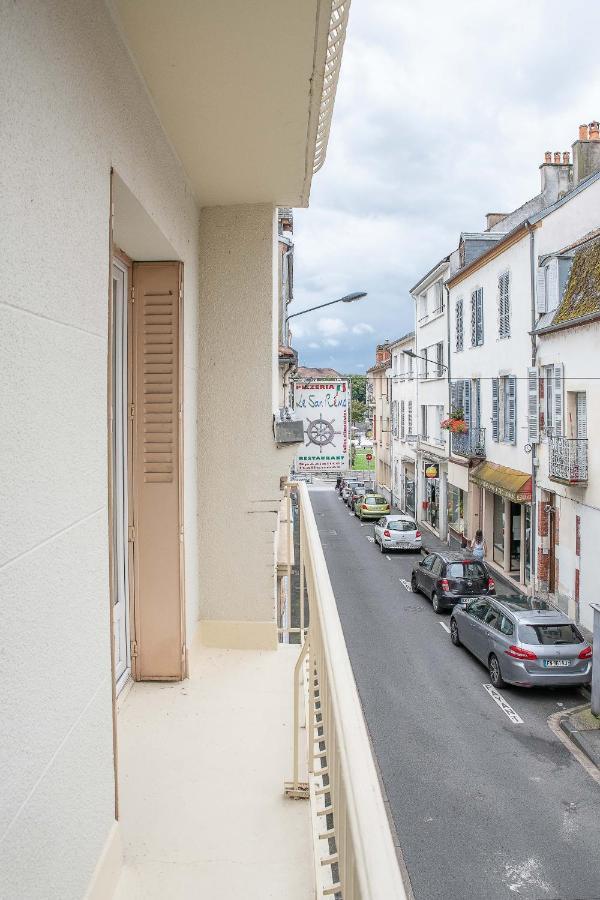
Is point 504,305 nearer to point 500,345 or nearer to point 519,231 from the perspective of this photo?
point 500,345

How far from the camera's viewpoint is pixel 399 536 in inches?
1026

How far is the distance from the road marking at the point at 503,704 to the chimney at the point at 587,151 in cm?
1530

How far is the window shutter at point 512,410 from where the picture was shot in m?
20.4

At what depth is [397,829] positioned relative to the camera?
7.95 meters

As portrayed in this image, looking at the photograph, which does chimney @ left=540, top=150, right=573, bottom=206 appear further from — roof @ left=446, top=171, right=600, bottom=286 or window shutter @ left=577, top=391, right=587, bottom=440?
window shutter @ left=577, top=391, right=587, bottom=440

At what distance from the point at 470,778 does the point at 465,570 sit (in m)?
8.99

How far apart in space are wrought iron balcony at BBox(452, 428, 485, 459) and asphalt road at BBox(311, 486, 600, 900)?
8.86 meters

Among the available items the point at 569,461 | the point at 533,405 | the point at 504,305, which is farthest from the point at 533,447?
the point at 504,305

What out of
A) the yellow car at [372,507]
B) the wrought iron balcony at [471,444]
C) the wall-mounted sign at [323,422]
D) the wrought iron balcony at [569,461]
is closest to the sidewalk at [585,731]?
the wrought iron balcony at [569,461]

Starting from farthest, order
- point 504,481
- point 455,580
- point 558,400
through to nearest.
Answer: point 504,481 → point 455,580 → point 558,400

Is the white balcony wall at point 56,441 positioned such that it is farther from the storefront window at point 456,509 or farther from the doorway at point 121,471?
the storefront window at point 456,509

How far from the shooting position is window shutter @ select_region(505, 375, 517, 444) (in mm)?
20359

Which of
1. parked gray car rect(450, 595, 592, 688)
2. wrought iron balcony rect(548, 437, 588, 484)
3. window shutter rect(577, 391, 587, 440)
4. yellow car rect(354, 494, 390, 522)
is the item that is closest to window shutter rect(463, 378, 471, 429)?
wrought iron balcony rect(548, 437, 588, 484)

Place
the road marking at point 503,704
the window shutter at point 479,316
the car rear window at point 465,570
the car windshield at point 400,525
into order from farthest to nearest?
1. the car windshield at point 400,525
2. the window shutter at point 479,316
3. the car rear window at point 465,570
4. the road marking at point 503,704
